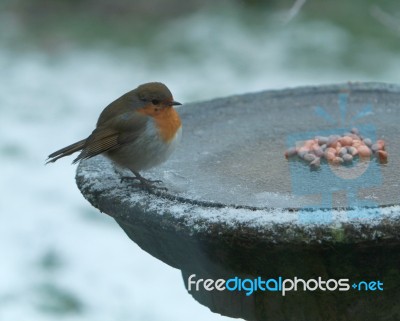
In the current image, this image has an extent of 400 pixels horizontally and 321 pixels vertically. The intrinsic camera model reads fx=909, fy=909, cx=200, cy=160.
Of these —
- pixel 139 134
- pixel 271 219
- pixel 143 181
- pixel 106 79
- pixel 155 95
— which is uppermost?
pixel 106 79

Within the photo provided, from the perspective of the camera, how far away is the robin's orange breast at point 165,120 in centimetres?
284

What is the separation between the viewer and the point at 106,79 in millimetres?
7281

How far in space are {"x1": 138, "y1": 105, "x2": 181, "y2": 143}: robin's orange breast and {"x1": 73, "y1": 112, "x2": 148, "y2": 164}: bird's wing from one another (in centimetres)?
3

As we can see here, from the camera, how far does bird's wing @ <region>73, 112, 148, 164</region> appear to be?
2.84 metres

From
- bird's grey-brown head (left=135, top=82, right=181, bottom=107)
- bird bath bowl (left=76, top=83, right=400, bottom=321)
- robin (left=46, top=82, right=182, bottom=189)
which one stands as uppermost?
bird's grey-brown head (left=135, top=82, right=181, bottom=107)

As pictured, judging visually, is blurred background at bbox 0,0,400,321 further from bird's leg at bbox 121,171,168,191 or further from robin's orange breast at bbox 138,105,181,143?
bird's leg at bbox 121,171,168,191

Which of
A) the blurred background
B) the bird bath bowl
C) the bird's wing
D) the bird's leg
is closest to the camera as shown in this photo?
the bird bath bowl

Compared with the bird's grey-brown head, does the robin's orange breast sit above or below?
below

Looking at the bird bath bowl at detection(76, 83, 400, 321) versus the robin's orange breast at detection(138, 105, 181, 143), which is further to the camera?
the robin's orange breast at detection(138, 105, 181, 143)

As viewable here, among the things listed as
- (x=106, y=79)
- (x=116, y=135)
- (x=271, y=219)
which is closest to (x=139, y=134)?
(x=116, y=135)

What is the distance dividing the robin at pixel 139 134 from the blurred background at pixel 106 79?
0.56 metres

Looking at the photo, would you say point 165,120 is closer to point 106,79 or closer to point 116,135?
point 116,135

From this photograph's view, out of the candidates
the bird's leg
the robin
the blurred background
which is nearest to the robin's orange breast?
the robin

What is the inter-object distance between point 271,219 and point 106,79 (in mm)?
5096
